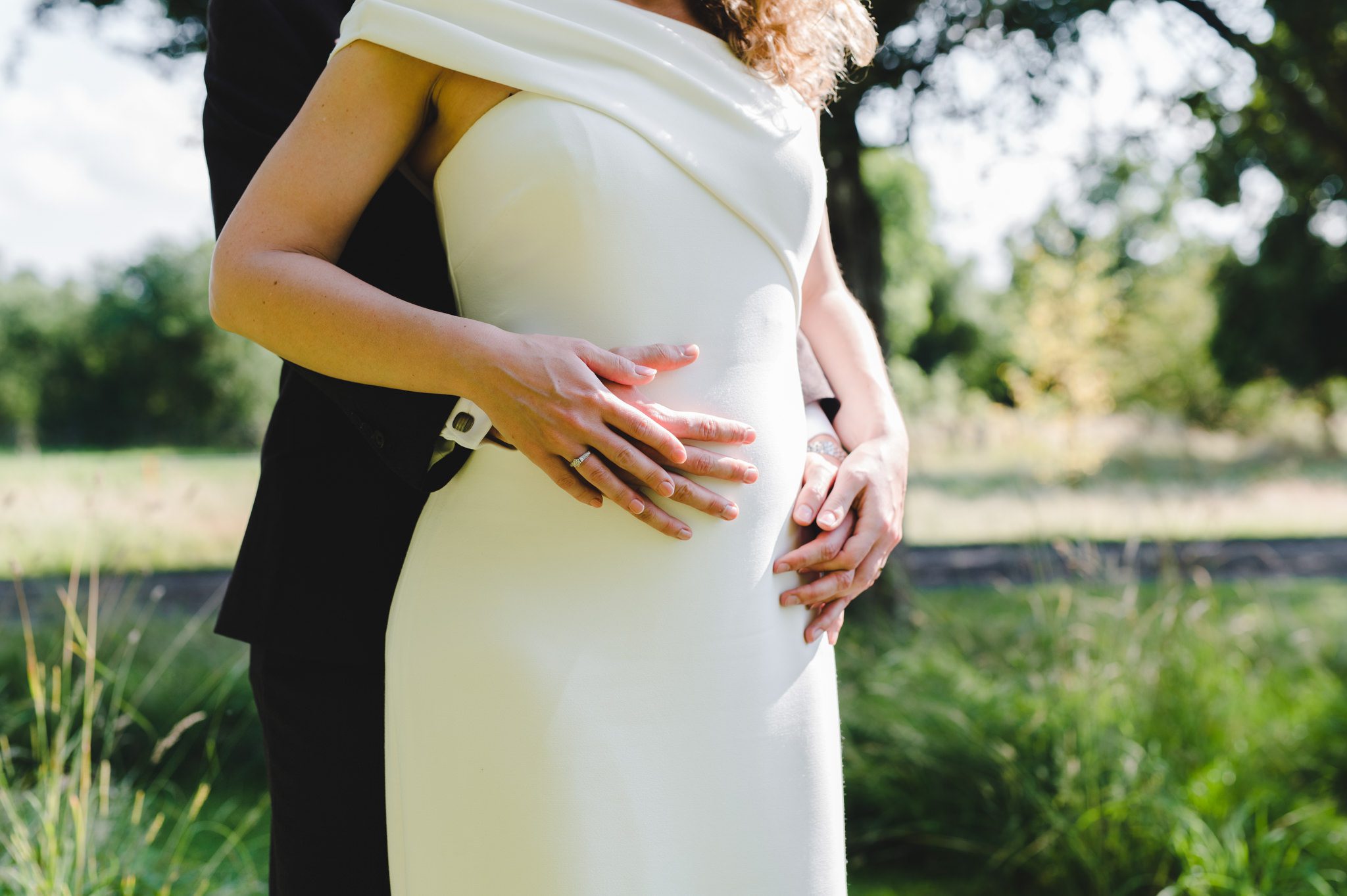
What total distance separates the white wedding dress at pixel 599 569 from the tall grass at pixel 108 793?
138cm

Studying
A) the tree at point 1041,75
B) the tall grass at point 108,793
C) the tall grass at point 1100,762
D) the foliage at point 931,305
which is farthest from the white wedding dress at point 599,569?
the foliage at point 931,305

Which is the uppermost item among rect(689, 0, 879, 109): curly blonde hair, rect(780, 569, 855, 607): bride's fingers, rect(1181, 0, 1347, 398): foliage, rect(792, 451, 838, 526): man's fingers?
rect(689, 0, 879, 109): curly blonde hair

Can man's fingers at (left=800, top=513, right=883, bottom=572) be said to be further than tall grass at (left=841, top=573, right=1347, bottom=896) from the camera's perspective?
No

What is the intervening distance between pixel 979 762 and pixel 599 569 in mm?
2865

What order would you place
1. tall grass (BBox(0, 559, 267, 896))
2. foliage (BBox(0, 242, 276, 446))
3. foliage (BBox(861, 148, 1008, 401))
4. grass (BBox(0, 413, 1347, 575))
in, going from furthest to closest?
foliage (BBox(861, 148, 1008, 401)) → foliage (BBox(0, 242, 276, 446)) → grass (BBox(0, 413, 1347, 575)) → tall grass (BBox(0, 559, 267, 896))

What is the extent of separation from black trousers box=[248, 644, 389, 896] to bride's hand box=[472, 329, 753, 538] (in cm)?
48

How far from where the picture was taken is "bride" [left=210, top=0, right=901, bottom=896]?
1.14 meters

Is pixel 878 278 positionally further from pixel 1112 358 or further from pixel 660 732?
pixel 1112 358

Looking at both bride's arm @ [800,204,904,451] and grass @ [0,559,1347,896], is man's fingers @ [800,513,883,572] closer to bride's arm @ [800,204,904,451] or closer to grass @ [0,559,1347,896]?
bride's arm @ [800,204,904,451]

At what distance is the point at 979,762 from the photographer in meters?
3.56

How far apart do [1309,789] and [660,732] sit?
12.6 ft

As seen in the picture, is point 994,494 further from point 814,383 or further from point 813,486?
point 813,486

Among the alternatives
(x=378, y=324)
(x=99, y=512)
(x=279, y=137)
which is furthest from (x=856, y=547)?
(x=99, y=512)

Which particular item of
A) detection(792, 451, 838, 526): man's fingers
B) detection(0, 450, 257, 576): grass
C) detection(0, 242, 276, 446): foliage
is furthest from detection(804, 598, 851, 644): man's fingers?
detection(0, 242, 276, 446): foliage
